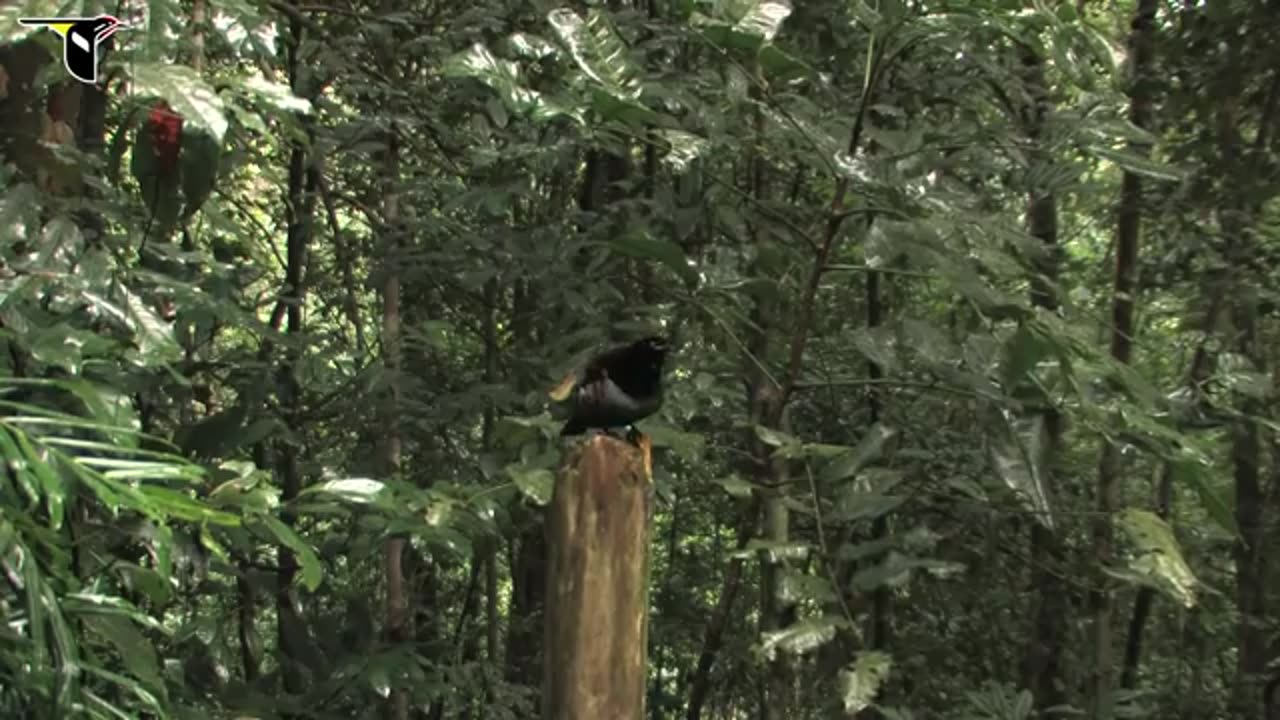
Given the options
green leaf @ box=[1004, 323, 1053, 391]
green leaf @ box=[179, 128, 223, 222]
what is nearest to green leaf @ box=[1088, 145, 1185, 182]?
green leaf @ box=[1004, 323, 1053, 391]

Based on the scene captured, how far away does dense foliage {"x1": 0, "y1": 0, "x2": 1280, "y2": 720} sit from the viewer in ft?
5.65

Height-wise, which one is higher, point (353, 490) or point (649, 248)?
point (649, 248)

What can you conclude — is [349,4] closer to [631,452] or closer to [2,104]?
[2,104]

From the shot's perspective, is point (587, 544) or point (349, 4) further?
point (349, 4)

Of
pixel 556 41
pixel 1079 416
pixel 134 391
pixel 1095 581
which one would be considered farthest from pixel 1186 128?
pixel 134 391

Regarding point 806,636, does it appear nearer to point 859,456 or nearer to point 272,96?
point 859,456

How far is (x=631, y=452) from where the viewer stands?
5.25 feet

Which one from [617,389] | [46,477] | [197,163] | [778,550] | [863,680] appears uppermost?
[197,163]

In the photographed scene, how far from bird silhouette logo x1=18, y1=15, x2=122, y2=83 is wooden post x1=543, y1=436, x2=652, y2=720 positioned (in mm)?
856

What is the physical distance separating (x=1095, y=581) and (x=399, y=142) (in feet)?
6.98

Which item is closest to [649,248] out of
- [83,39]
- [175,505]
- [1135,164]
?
[1135,164]

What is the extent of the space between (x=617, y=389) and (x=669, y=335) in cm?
88

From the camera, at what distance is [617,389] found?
5.76 feet

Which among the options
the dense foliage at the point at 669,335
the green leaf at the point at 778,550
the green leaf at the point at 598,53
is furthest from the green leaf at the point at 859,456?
the green leaf at the point at 598,53
